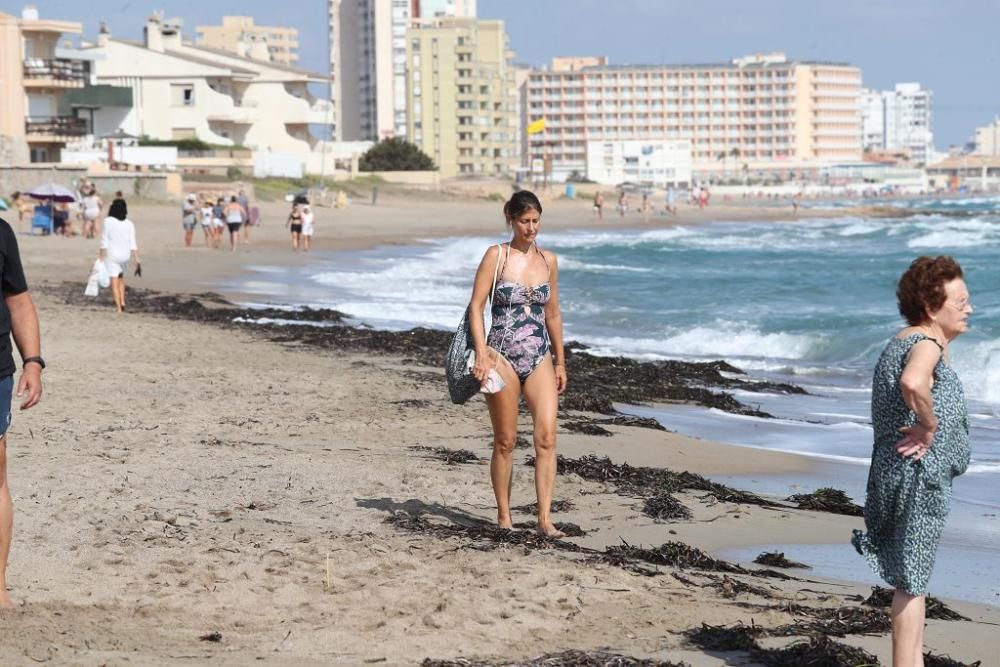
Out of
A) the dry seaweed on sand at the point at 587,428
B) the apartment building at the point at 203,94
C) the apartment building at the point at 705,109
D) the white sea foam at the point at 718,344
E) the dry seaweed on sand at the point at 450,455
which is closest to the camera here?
the dry seaweed on sand at the point at 450,455

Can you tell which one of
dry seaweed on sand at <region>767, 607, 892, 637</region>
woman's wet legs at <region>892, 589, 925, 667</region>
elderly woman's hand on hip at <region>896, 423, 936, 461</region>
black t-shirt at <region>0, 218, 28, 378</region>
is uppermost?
black t-shirt at <region>0, 218, 28, 378</region>

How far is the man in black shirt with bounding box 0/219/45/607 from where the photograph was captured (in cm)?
495

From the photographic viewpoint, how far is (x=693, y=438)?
9984 millimetres

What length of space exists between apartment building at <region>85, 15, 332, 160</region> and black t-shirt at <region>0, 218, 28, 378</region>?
68.2 m

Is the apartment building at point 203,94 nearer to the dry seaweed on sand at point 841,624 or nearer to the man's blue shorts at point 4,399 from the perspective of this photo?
the man's blue shorts at point 4,399

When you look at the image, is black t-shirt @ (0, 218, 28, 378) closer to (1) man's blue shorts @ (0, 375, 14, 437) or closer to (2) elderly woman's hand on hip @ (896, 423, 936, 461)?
(1) man's blue shorts @ (0, 375, 14, 437)

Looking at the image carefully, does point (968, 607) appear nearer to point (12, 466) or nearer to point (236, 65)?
point (12, 466)

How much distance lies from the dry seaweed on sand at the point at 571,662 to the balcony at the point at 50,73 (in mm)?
54521

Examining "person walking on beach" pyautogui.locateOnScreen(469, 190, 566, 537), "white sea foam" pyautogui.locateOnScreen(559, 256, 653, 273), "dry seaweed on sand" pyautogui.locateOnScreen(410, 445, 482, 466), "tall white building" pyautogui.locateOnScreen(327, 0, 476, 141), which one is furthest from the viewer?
"tall white building" pyautogui.locateOnScreen(327, 0, 476, 141)

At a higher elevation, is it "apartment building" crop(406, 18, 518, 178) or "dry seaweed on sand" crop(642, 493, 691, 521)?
"apartment building" crop(406, 18, 518, 178)

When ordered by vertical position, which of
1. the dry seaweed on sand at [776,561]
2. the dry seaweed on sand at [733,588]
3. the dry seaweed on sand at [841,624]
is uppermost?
the dry seaweed on sand at [841,624]

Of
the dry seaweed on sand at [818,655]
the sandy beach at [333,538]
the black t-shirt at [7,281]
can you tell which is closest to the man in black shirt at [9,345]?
the black t-shirt at [7,281]

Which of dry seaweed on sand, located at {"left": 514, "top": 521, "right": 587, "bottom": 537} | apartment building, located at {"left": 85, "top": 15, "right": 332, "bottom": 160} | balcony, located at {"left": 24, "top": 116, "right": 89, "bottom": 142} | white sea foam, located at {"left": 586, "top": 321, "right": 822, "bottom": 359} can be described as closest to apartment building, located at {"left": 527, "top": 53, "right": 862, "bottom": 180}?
apartment building, located at {"left": 85, "top": 15, "right": 332, "bottom": 160}

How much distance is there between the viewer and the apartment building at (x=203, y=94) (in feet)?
249
